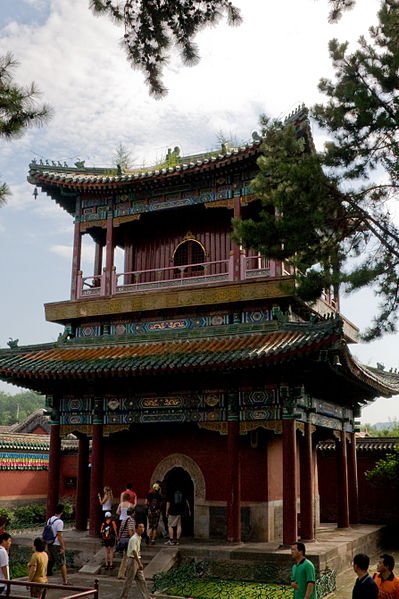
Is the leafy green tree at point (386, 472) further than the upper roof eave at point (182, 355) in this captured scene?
Yes

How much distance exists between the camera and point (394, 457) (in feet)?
69.3

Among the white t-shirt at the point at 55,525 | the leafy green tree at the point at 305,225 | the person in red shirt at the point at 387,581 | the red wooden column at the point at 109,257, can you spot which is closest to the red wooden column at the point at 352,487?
the red wooden column at the point at 109,257

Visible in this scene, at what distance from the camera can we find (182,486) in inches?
675

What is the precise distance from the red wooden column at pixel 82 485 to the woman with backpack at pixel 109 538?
3.20m

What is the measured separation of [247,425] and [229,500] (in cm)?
166

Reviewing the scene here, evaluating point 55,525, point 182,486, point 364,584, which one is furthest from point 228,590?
point 364,584

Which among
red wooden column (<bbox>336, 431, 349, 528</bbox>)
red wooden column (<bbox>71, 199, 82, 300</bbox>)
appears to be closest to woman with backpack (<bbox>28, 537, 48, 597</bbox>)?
red wooden column (<bbox>71, 199, 82, 300</bbox>)

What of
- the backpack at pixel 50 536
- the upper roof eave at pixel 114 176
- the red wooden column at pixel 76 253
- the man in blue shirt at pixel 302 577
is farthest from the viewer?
the red wooden column at pixel 76 253

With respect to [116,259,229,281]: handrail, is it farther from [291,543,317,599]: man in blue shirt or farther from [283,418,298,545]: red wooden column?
[291,543,317,599]: man in blue shirt

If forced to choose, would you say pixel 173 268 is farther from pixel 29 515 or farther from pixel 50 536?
pixel 29 515

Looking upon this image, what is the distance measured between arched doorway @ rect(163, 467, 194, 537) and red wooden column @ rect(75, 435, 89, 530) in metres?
2.27

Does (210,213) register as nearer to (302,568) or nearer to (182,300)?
(182,300)

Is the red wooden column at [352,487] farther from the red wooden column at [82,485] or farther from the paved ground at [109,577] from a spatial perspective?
the red wooden column at [82,485]

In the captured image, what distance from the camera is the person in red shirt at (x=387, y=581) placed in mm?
7750
